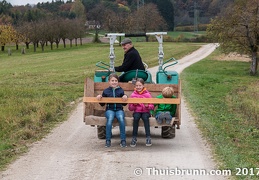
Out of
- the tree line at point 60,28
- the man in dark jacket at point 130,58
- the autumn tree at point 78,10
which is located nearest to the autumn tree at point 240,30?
the man in dark jacket at point 130,58

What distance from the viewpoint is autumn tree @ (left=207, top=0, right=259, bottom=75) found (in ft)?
105

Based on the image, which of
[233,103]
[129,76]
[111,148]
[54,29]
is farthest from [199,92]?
[54,29]

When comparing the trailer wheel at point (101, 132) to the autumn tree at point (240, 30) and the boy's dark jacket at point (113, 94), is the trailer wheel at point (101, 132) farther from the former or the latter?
the autumn tree at point (240, 30)

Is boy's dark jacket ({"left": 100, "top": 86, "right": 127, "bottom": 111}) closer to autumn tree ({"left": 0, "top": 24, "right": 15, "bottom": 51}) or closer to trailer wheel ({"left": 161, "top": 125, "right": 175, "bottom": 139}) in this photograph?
trailer wheel ({"left": 161, "top": 125, "right": 175, "bottom": 139})

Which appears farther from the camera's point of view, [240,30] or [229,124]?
[240,30]

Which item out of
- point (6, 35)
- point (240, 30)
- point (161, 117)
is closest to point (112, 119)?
point (161, 117)

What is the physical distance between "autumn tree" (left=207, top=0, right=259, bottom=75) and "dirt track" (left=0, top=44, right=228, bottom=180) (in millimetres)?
23193

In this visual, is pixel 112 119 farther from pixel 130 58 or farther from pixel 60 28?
pixel 60 28

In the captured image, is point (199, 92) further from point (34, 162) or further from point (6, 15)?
point (6, 15)

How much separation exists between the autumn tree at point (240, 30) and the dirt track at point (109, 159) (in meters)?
23.2

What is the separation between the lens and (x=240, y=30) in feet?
107

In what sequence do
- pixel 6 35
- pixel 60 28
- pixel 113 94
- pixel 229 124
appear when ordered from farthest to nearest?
pixel 6 35 < pixel 60 28 < pixel 229 124 < pixel 113 94

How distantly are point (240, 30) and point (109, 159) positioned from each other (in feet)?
86.6

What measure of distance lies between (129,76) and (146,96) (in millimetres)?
1001
